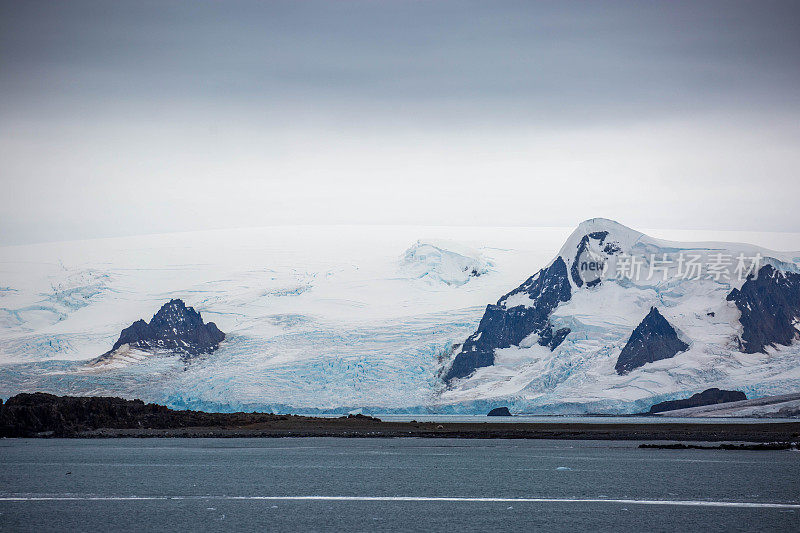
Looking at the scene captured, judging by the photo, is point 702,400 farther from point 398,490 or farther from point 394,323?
point 398,490

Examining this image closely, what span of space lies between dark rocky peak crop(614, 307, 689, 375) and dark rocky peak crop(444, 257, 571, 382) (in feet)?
49.2

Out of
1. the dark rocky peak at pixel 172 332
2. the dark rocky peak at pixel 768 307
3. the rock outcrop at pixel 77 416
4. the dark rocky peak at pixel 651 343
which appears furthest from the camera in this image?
the dark rocky peak at pixel 172 332

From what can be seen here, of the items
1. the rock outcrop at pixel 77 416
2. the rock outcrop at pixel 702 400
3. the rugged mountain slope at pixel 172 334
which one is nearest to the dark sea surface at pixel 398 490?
the rock outcrop at pixel 77 416

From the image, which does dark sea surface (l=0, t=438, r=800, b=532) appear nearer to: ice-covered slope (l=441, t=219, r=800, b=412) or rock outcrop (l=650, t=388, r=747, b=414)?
rock outcrop (l=650, t=388, r=747, b=414)

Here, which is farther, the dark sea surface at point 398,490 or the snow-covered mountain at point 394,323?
the snow-covered mountain at point 394,323

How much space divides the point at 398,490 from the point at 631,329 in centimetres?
10732

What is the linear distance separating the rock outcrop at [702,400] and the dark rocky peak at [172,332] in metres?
57.2

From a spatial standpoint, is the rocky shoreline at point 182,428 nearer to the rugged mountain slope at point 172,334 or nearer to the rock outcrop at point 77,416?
the rock outcrop at point 77,416

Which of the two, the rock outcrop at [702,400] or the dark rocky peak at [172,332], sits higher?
the dark rocky peak at [172,332]

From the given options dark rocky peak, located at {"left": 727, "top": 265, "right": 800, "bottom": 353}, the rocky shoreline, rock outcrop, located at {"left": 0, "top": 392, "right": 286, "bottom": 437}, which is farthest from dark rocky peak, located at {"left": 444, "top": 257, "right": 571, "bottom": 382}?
rock outcrop, located at {"left": 0, "top": 392, "right": 286, "bottom": 437}

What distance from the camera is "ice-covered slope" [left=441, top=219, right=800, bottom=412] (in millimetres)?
118625

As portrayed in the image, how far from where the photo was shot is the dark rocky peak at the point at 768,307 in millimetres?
131125

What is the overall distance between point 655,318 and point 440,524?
357 ft

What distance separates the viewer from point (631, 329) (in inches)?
5251
